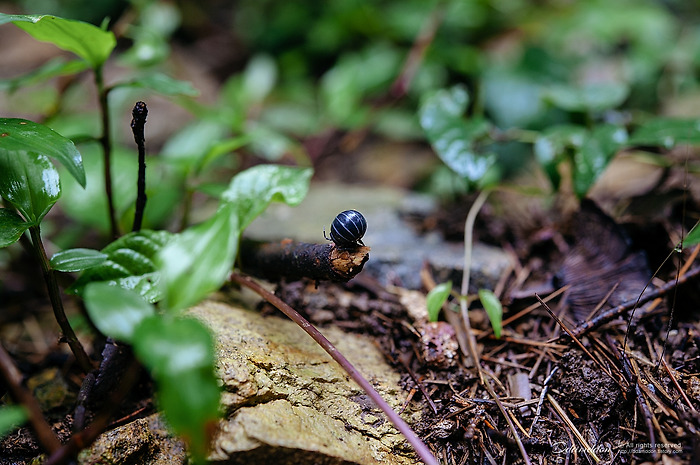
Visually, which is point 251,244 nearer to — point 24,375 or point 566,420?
point 24,375

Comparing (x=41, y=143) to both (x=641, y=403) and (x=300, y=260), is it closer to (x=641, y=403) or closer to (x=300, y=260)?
(x=300, y=260)

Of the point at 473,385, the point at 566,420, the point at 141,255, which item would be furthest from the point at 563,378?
the point at 141,255

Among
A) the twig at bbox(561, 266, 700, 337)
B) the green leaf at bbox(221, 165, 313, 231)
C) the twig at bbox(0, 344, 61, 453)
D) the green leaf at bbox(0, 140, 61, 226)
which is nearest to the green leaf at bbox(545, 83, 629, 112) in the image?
the twig at bbox(561, 266, 700, 337)

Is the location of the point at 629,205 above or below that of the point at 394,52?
below

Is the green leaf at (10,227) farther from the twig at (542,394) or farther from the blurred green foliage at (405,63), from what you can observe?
the twig at (542,394)

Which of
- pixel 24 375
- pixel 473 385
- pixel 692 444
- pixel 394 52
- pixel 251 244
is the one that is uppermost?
pixel 394 52

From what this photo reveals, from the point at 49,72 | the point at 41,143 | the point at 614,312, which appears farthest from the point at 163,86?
the point at 614,312

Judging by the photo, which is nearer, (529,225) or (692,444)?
(692,444)
